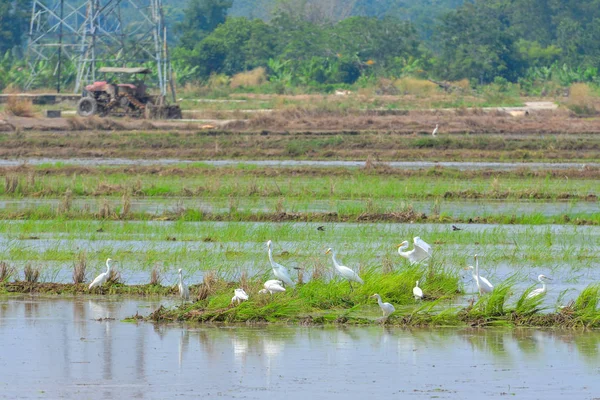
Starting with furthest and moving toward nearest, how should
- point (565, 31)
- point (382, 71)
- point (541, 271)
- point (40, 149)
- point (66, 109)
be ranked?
1. point (565, 31)
2. point (382, 71)
3. point (66, 109)
4. point (40, 149)
5. point (541, 271)

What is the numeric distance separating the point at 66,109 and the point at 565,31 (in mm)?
39191

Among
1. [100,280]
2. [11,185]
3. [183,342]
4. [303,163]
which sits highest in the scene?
[100,280]

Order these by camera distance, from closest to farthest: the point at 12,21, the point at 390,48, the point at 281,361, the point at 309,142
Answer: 1. the point at 281,361
2. the point at 309,142
3. the point at 390,48
4. the point at 12,21

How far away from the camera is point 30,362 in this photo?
34.8 ft

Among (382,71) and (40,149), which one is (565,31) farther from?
(40,149)

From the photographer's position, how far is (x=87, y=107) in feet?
145

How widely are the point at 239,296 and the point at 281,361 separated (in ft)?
5.76

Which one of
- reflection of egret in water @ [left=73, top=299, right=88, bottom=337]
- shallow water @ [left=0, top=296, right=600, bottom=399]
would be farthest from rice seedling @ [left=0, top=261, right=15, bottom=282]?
shallow water @ [left=0, top=296, right=600, bottom=399]

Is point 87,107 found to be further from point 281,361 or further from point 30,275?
point 281,361

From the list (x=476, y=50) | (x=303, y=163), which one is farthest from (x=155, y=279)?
(x=476, y=50)

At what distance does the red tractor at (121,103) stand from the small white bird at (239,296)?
31.5m

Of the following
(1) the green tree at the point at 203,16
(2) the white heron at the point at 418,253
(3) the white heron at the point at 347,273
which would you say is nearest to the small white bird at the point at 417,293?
(3) the white heron at the point at 347,273

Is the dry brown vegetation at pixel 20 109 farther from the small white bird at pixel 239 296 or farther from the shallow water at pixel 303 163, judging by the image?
the small white bird at pixel 239 296

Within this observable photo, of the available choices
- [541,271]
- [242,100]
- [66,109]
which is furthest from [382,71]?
[541,271]
